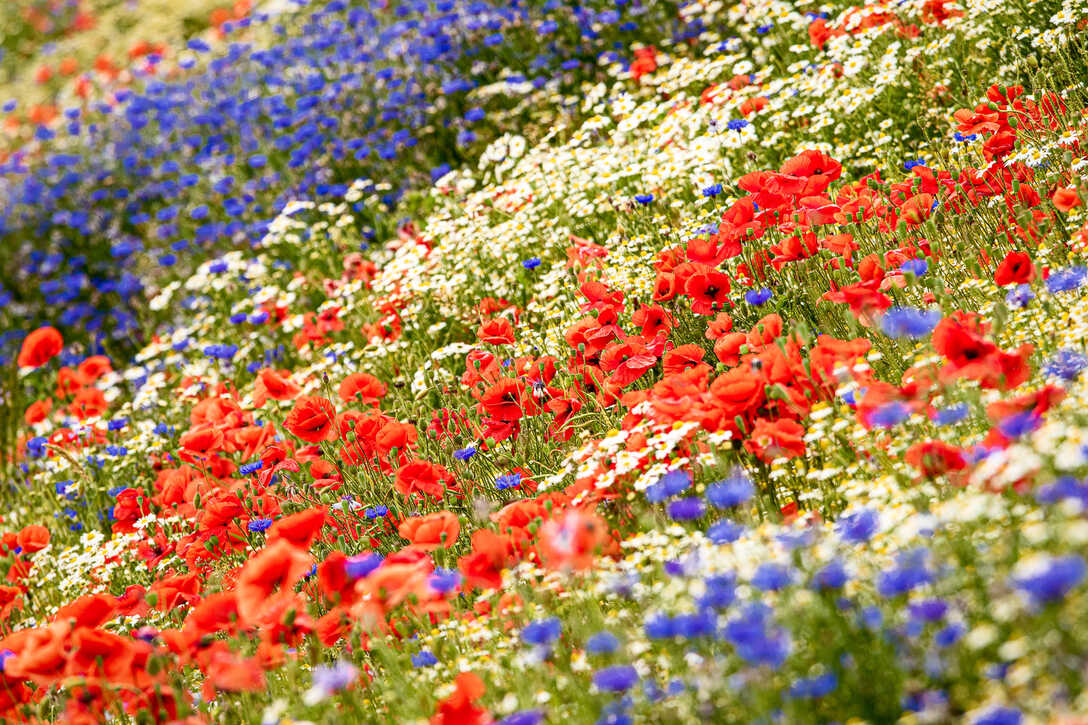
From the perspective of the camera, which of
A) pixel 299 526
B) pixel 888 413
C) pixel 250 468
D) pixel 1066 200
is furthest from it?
pixel 250 468

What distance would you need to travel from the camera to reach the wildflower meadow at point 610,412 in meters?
1.88

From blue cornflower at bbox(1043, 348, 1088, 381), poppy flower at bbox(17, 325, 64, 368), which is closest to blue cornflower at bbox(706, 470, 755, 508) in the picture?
blue cornflower at bbox(1043, 348, 1088, 381)

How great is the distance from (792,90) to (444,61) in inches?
139

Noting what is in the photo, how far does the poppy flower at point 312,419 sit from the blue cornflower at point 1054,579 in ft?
7.72

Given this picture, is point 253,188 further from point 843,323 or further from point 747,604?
point 747,604

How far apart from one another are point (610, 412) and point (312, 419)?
0.98 metres

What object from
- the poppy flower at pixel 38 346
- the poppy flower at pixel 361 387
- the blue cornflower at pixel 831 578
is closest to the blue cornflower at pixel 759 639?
the blue cornflower at pixel 831 578

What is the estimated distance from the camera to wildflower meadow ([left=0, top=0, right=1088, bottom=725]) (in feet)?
6.18

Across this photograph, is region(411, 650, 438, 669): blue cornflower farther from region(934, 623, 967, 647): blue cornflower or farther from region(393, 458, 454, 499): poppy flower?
region(934, 623, 967, 647): blue cornflower

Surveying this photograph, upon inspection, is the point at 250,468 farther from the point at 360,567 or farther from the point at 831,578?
the point at 831,578

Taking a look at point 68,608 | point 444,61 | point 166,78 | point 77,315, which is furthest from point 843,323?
point 166,78

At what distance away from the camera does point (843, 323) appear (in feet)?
11.1

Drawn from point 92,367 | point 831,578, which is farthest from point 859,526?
point 92,367

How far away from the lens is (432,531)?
7.93ft
